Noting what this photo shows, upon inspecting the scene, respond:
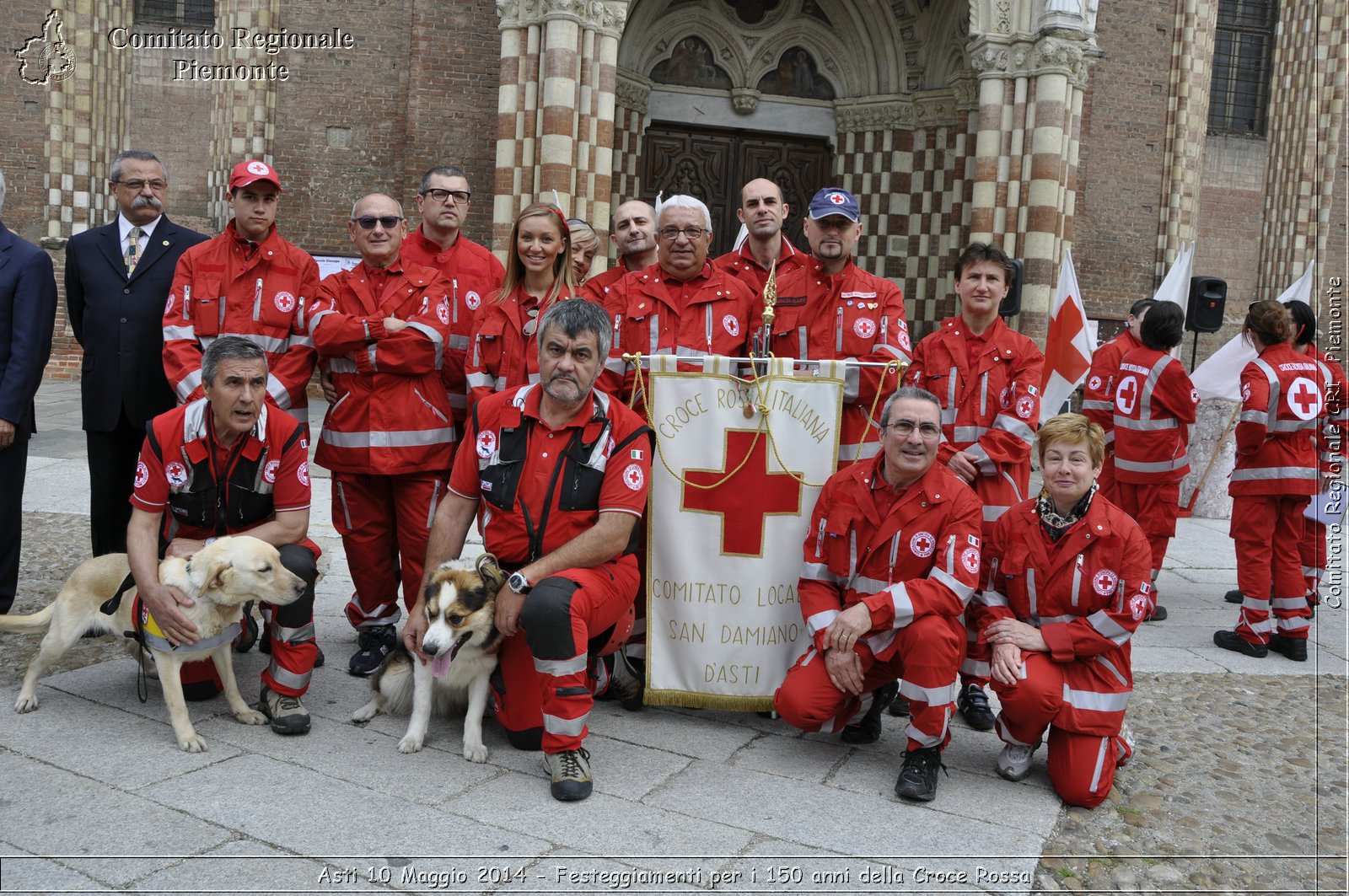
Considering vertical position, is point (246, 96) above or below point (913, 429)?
above

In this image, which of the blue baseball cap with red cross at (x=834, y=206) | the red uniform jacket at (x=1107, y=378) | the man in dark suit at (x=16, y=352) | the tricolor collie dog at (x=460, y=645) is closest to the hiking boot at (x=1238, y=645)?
the red uniform jacket at (x=1107, y=378)

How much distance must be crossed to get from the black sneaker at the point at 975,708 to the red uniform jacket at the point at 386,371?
2662mm

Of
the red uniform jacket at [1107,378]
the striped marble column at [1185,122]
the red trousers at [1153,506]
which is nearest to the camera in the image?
the red trousers at [1153,506]

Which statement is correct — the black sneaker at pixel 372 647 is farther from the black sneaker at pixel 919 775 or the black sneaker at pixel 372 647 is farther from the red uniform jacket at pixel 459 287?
the black sneaker at pixel 919 775

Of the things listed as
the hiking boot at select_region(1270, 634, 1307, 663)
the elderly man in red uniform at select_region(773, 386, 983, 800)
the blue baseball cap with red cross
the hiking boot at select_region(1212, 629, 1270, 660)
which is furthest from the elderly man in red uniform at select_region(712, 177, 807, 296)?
the hiking boot at select_region(1270, 634, 1307, 663)

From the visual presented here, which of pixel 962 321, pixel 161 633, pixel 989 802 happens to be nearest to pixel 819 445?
pixel 962 321

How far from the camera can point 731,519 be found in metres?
4.68

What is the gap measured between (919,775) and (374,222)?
11.2 feet

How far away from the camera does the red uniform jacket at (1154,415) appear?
6.78 m

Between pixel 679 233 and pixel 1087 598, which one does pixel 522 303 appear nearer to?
pixel 679 233

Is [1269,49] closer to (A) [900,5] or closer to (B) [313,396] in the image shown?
(A) [900,5]

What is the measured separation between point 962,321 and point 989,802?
2.32 meters

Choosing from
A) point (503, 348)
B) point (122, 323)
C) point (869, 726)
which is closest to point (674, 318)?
point (503, 348)

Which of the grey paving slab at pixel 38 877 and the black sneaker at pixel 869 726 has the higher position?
the black sneaker at pixel 869 726
